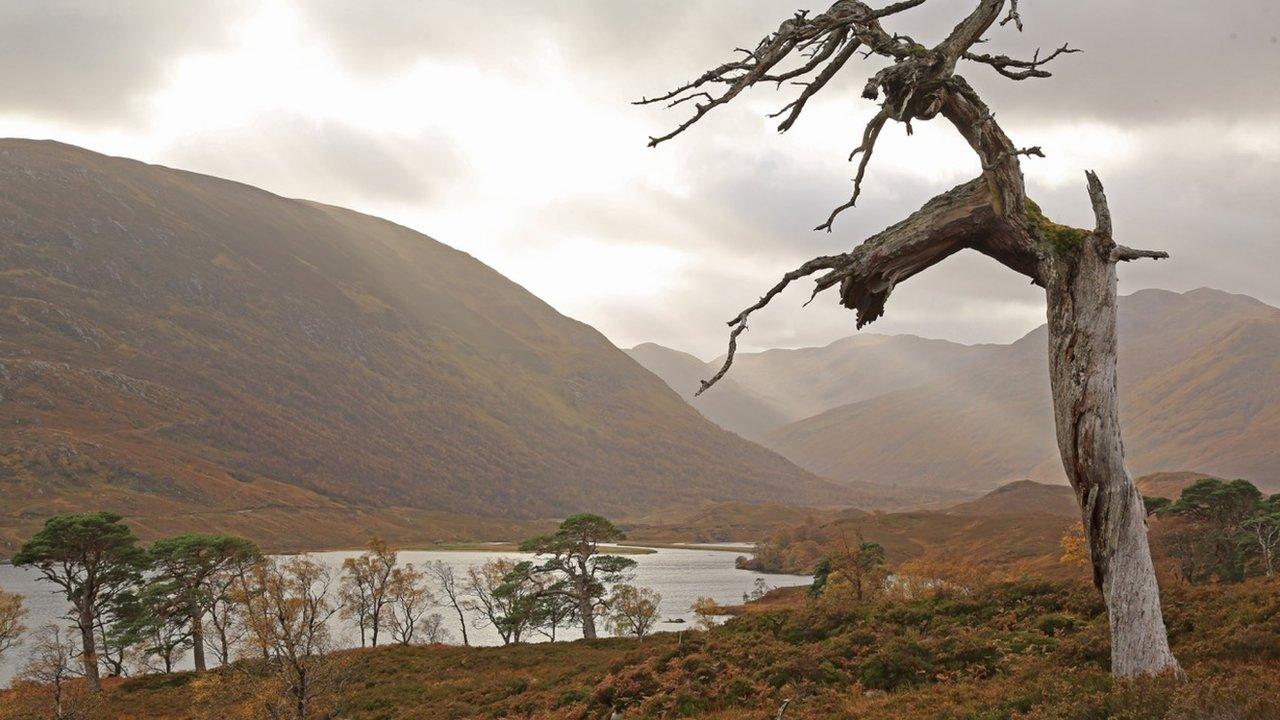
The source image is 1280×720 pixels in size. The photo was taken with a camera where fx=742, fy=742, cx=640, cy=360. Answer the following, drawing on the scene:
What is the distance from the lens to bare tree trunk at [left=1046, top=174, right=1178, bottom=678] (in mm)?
8195

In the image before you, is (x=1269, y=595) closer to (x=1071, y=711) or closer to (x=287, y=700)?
(x=1071, y=711)

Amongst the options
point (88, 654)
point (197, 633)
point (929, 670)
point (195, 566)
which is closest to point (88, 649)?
point (88, 654)

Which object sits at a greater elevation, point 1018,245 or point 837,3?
point 837,3

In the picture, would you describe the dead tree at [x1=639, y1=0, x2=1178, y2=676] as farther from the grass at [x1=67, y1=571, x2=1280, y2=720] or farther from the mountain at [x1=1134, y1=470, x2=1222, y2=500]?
the mountain at [x1=1134, y1=470, x2=1222, y2=500]

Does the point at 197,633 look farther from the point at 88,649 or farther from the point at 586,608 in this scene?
the point at 586,608

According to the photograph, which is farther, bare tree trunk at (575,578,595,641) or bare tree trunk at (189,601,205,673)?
bare tree trunk at (575,578,595,641)

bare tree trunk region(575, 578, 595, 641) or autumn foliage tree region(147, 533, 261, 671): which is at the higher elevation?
autumn foliage tree region(147, 533, 261, 671)

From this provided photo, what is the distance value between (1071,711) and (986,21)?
9013 millimetres

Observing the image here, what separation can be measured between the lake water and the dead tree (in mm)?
79284

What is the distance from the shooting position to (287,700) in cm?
3108

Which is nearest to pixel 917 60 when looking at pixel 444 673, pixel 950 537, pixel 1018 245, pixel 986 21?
pixel 986 21

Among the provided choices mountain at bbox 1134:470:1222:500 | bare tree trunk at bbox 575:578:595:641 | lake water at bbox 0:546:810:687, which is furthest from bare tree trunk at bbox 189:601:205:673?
mountain at bbox 1134:470:1222:500

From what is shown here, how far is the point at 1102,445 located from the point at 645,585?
12821cm

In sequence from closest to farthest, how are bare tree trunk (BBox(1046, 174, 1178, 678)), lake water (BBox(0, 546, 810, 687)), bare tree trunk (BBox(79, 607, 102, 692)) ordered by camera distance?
1. bare tree trunk (BBox(1046, 174, 1178, 678))
2. bare tree trunk (BBox(79, 607, 102, 692))
3. lake water (BBox(0, 546, 810, 687))
